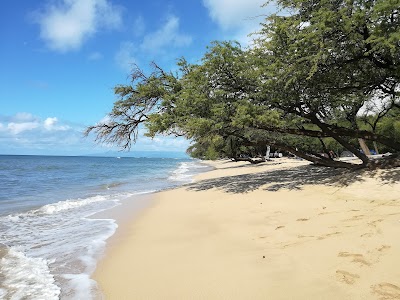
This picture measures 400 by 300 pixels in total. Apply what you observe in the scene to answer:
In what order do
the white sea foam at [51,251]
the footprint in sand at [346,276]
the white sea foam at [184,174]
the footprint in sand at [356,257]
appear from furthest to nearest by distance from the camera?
1. the white sea foam at [184,174]
2. the white sea foam at [51,251]
3. the footprint in sand at [356,257]
4. the footprint in sand at [346,276]

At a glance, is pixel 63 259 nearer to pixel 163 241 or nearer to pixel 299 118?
pixel 163 241

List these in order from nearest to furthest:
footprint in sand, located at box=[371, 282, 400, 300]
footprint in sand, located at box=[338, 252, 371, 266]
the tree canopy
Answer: footprint in sand, located at box=[371, 282, 400, 300] → footprint in sand, located at box=[338, 252, 371, 266] → the tree canopy

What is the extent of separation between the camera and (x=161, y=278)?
4398 millimetres

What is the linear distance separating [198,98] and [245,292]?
9.10 metres

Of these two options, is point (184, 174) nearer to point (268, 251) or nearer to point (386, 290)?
point (268, 251)

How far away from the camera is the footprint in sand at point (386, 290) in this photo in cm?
322

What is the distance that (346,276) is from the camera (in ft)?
12.4

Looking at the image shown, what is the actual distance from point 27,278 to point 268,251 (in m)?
3.84

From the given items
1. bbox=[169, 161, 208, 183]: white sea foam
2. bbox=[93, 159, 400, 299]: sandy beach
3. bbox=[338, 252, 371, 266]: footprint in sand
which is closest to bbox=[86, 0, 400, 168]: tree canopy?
bbox=[93, 159, 400, 299]: sandy beach

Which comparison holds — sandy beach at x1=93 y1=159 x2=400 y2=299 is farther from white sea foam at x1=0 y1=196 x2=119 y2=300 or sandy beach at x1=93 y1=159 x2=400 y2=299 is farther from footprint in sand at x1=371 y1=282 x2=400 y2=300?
white sea foam at x1=0 y1=196 x2=119 y2=300

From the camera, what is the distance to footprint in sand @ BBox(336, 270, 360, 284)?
367cm

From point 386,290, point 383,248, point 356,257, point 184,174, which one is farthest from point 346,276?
point 184,174

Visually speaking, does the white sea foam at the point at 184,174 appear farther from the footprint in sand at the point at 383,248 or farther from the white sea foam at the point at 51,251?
the footprint in sand at the point at 383,248

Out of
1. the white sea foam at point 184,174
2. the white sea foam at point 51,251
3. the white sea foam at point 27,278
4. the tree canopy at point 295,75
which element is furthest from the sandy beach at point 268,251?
the white sea foam at point 184,174
